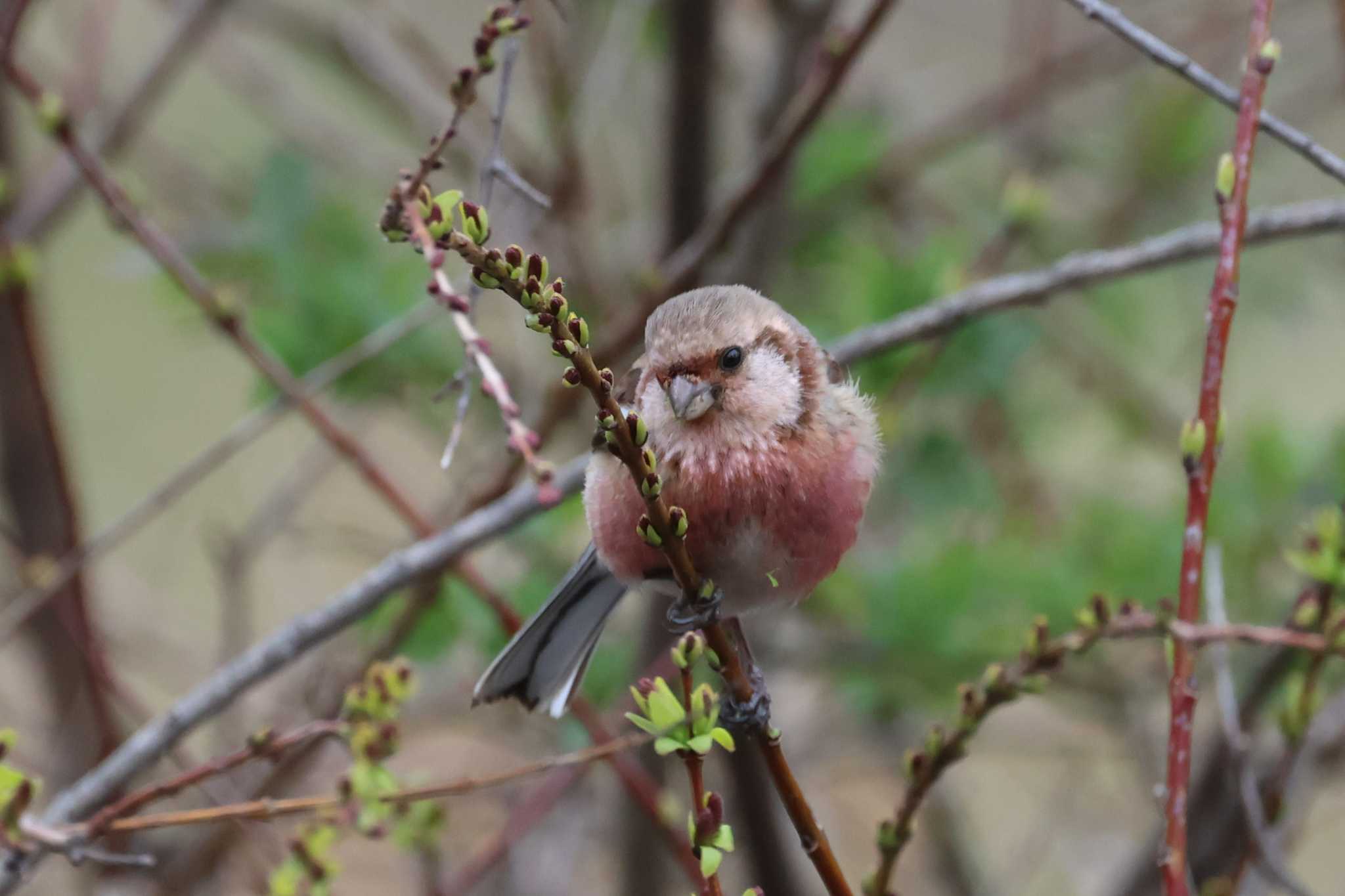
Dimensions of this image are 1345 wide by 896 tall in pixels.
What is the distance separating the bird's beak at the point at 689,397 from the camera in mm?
2125

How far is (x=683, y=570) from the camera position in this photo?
1.60 m

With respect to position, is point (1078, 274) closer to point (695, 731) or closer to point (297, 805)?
point (695, 731)

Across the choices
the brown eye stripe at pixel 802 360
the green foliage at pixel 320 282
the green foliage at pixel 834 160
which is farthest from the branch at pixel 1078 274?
the green foliage at pixel 834 160

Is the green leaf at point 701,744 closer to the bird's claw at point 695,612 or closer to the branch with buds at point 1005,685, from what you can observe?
the bird's claw at point 695,612

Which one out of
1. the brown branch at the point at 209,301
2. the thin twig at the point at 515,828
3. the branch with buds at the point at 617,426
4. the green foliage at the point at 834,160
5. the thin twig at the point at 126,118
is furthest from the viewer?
the green foliage at the point at 834,160

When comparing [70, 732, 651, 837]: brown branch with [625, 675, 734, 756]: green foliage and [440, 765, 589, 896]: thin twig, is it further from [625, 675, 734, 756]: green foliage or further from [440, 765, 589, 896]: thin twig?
[440, 765, 589, 896]: thin twig

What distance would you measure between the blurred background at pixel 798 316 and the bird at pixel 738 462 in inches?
24.6

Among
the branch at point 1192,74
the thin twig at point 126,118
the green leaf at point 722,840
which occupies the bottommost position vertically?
the green leaf at point 722,840

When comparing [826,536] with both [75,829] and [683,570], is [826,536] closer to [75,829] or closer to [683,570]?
[683,570]

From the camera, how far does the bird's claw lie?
5.57ft

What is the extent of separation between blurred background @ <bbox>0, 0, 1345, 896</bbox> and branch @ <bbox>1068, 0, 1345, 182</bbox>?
3.61 feet

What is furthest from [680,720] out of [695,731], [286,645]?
[286,645]

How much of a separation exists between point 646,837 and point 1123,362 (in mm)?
2711

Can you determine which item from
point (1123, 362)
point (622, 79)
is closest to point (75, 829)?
point (622, 79)
